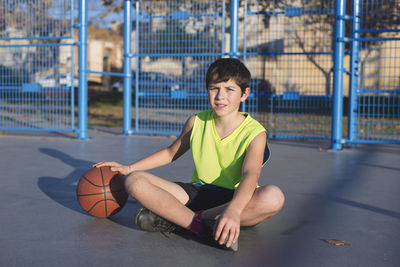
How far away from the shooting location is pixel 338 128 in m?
8.53

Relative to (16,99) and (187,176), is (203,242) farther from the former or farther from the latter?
(16,99)

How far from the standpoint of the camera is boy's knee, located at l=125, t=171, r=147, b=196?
340 centimetres

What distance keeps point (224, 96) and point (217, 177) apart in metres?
0.56

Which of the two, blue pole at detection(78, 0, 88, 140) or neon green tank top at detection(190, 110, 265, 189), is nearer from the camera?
neon green tank top at detection(190, 110, 265, 189)

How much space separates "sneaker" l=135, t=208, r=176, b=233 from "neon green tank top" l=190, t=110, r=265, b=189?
420 mm

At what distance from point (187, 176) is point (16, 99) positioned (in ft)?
19.4

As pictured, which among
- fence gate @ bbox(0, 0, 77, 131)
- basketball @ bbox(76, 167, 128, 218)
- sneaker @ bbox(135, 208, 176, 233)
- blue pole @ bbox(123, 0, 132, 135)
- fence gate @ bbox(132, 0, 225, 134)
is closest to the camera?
sneaker @ bbox(135, 208, 176, 233)

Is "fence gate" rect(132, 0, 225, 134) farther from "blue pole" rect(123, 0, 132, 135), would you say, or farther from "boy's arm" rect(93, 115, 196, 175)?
"boy's arm" rect(93, 115, 196, 175)

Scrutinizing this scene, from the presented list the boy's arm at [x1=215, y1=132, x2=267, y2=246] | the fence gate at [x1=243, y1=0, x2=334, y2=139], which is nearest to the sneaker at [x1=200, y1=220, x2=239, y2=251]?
the boy's arm at [x1=215, y1=132, x2=267, y2=246]

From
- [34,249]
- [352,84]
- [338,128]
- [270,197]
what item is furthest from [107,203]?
[352,84]

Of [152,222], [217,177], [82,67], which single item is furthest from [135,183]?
[82,67]

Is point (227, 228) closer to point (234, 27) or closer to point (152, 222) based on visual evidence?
point (152, 222)

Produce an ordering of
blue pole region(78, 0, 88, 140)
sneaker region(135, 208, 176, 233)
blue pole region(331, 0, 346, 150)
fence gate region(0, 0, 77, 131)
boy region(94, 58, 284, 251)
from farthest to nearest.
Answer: fence gate region(0, 0, 77, 131)
blue pole region(78, 0, 88, 140)
blue pole region(331, 0, 346, 150)
sneaker region(135, 208, 176, 233)
boy region(94, 58, 284, 251)

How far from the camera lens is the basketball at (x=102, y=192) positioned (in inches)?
149
